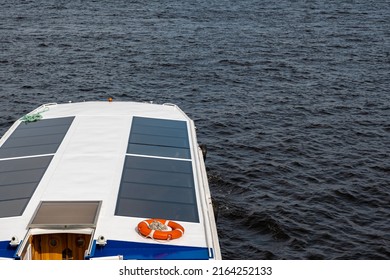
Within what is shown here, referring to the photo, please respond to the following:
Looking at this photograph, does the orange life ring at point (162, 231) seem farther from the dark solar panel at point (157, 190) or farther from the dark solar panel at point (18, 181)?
the dark solar panel at point (18, 181)

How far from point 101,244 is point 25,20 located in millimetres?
55665

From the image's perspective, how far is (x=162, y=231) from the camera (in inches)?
→ 615

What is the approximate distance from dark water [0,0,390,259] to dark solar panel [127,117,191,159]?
511 centimetres

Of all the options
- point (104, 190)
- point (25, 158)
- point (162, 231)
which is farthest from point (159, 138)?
point (162, 231)

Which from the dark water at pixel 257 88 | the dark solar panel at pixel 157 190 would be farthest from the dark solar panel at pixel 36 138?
the dark water at pixel 257 88

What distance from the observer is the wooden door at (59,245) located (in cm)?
1617

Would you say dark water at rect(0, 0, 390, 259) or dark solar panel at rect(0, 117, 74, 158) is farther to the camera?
dark water at rect(0, 0, 390, 259)

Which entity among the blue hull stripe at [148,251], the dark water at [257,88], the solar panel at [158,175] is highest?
the solar panel at [158,175]

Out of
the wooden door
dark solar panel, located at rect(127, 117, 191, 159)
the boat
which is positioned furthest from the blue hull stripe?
dark solar panel, located at rect(127, 117, 191, 159)

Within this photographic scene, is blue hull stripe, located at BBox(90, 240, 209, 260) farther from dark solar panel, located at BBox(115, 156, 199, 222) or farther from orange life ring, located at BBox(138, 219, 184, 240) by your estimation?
dark solar panel, located at BBox(115, 156, 199, 222)

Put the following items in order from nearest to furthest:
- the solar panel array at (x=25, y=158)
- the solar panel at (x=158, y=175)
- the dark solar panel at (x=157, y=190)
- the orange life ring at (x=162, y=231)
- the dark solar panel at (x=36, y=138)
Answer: the orange life ring at (x=162, y=231), the dark solar panel at (x=157, y=190), the solar panel at (x=158, y=175), the solar panel array at (x=25, y=158), the dark solar panel at (x=36, y=138)

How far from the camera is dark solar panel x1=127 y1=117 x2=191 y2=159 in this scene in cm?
2111

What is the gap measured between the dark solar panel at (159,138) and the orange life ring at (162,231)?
4.94 metres
